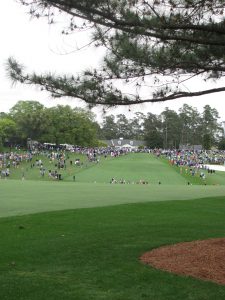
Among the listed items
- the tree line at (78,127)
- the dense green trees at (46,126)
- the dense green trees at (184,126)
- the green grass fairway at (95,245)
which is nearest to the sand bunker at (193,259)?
the green grass fairway at (95,245)

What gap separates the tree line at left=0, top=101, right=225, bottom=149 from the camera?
249ft

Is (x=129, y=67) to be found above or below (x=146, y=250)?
above

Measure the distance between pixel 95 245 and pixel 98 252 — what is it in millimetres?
602

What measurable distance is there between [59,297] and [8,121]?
7442 cm

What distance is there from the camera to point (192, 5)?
6.45 m

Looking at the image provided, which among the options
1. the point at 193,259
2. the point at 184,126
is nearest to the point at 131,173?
the point at 193,259

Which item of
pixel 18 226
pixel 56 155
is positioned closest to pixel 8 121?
pixel 56 155

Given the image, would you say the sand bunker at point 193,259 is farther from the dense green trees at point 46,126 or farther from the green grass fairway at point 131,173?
the dense green trees at point 46,126

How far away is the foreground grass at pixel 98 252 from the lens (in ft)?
18.1

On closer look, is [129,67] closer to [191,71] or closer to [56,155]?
[191,71]

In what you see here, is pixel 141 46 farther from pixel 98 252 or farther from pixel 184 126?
pixel 184 126

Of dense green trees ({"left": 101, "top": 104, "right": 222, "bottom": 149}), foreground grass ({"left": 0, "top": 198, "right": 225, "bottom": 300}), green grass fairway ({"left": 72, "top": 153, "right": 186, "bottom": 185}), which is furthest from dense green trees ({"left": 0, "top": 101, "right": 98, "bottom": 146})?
foreground grass ({"left": 0, "top": 198, "right": 225, "bottom": 300})

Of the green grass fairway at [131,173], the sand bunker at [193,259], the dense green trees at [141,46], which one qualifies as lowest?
the green grass fairway at [131,173]

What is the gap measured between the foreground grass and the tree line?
31503 mm
